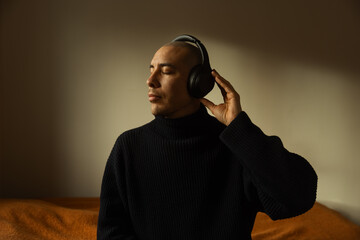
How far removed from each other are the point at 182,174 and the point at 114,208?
25 cm

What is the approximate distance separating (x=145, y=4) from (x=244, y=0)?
2.51 ft

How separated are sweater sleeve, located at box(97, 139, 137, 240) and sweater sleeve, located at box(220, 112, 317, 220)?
370mm

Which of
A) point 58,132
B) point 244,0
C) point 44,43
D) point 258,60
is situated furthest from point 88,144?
point 244,0

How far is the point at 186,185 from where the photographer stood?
957 millimetres

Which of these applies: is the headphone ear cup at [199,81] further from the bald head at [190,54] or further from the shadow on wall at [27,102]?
the shadow on wall at [27,102]

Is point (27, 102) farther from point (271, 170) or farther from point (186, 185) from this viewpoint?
point (271, 170)

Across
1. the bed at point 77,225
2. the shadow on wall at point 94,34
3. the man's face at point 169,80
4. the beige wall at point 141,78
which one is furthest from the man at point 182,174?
the shadow on wall at point 94,34

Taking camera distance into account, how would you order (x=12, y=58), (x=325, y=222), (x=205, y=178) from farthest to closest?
(x=12, y=58), (x=325, y=222), (x=205, y=178)

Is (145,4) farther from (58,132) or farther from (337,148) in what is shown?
(337,148)

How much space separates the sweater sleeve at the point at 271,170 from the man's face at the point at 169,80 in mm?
186

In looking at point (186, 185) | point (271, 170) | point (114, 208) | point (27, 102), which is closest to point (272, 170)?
point (271, 170)

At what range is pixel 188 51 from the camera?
97 cm

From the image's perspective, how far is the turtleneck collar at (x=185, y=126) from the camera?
38.1 inches

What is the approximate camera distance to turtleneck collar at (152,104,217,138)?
0.97m
